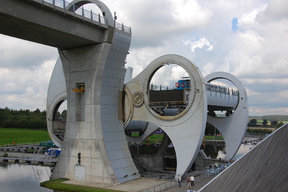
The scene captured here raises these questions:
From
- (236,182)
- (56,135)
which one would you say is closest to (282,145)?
(236,182)

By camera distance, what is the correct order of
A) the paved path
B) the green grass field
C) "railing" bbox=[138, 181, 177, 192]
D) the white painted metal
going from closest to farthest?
1. "railing" bbox=[138, 181, 177, 192]
2. the paved path
3. the white painted metal
4. the green grass field

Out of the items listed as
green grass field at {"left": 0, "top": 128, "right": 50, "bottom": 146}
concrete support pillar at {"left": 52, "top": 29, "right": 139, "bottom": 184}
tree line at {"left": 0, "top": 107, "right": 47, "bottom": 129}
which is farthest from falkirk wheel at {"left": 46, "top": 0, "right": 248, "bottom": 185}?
tree line at {"left": 0, "top": 107, "right": 47, "bottom": 129}

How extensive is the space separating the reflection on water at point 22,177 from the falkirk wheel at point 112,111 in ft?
8.10

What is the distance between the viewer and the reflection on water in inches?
1003

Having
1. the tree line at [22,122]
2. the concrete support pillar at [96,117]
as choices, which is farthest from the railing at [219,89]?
the tree line at [22,122]

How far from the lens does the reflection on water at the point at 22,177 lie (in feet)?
83.6

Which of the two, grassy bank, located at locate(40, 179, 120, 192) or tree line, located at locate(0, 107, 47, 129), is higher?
tree line, located at locate(0, 107, 47, 129)

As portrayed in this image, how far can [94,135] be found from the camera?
2638cm

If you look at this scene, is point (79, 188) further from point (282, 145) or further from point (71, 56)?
point (282, 145)

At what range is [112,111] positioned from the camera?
28.1 metres

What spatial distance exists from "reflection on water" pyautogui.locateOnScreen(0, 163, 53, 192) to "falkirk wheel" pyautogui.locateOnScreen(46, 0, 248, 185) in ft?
8.10

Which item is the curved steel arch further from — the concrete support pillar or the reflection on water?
the reflection on water

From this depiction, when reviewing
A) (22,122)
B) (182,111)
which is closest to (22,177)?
(182,111)

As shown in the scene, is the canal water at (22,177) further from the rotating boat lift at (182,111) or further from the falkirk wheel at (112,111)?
the rotating boat lift at (182,111)
